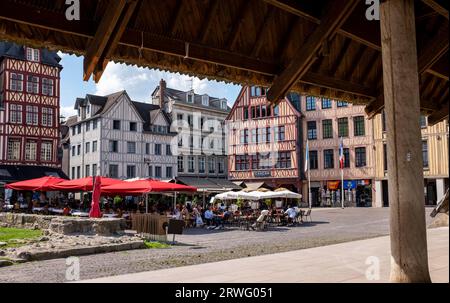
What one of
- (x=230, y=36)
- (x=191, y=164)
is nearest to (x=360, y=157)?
(x=191, y=164)

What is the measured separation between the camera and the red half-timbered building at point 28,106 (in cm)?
3981

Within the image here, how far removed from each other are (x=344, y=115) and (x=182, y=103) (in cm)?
1833

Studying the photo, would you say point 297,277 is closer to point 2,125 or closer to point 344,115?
point 2,125

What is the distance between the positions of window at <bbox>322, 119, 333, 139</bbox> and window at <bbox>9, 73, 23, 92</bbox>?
1092 inches

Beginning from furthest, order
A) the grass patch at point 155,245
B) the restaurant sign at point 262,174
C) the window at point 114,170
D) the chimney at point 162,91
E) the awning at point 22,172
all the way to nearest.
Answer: the chimney at point 162,91, the restaurant sign at point 262,174, the window at point 114,170, the awning at point 22,172, the grass patch at point 155,245

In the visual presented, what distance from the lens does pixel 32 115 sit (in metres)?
41.3

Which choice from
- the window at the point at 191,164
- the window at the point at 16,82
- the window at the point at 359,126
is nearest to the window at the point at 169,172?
the window at the point at 191,164

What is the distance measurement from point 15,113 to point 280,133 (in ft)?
81.5

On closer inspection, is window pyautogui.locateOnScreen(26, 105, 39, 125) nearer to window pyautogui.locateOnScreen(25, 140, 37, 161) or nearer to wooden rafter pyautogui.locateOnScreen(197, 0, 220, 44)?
window pyautogui.locateOnScreen(25, 140, 37, 161)

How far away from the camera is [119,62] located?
655 cm

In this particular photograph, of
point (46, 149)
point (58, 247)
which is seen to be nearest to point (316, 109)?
point (46, 149)

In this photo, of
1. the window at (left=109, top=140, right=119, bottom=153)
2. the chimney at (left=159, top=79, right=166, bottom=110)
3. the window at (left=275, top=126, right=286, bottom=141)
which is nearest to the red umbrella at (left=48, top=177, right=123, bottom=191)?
the window at (left=109, top=140, right=119, bottom=153)

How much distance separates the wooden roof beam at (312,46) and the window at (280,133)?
4204cm

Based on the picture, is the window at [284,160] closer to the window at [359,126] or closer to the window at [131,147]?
the window at [359,126]
